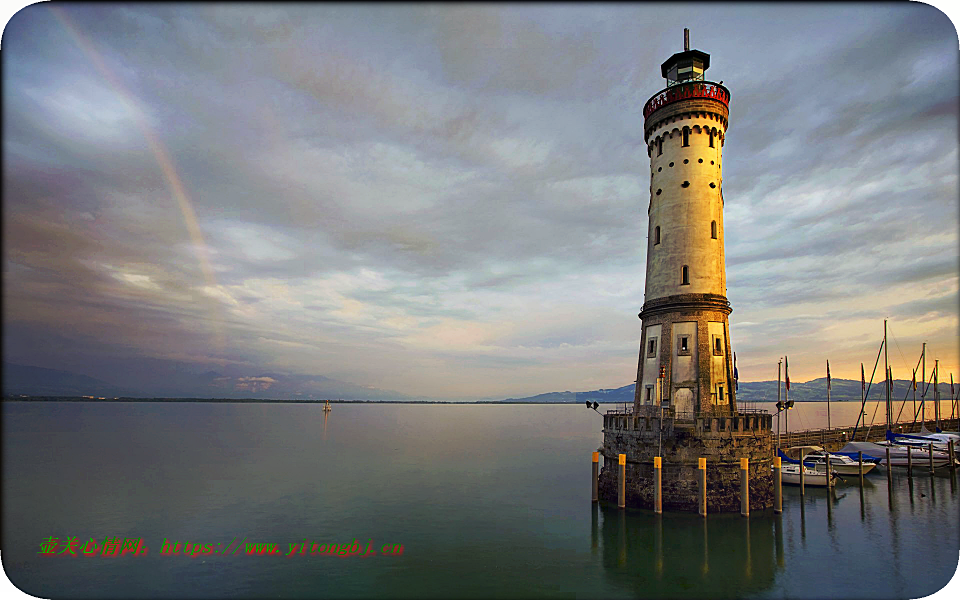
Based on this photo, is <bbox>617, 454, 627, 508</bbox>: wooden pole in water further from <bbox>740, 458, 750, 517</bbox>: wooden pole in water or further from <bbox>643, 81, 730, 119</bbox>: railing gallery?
<bbox>643, 81, 730, 119</bbox>: railing gallery

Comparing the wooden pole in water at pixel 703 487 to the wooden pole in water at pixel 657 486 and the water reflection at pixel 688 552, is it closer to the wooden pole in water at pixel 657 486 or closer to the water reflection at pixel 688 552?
the water reflection at pixel 688 552

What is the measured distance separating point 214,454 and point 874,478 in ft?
283

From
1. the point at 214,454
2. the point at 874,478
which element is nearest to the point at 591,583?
the point at 874,478

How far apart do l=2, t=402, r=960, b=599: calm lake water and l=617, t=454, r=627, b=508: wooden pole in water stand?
89cm

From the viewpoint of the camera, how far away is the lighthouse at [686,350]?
114 ft

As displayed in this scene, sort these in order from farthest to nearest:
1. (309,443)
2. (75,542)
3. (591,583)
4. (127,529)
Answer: (309,443) → (127,529) → (75,542) → (591,583)

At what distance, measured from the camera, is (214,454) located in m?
79.4

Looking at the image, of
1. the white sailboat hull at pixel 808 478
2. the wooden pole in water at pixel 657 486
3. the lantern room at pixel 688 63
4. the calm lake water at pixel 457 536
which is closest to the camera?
the calm lake water at pixel 457 536

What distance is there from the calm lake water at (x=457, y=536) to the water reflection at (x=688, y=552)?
0.39 ft

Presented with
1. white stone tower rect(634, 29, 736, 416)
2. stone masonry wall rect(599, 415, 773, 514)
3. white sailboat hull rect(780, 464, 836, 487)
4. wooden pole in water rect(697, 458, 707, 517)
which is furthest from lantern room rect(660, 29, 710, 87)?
white sailboat hull rect(780, 464, 836, 487)

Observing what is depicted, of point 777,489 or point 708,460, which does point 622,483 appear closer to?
point 708,460

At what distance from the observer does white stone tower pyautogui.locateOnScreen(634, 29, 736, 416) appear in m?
38.2

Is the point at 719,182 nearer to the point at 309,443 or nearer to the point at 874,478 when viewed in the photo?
the point at 874,478

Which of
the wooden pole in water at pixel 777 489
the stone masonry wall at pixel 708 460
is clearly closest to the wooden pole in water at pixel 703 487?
the stone masonry wall at pixel 708 460
